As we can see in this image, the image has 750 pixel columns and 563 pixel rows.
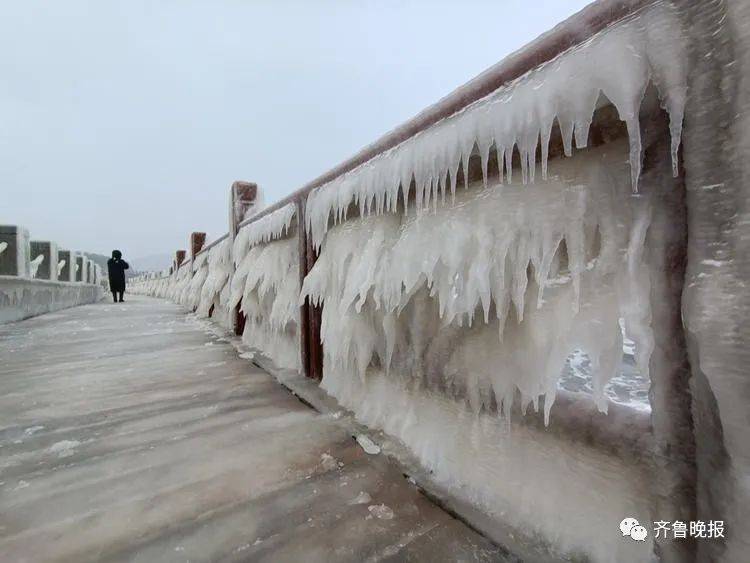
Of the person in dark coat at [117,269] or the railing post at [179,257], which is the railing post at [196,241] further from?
the person in dark coat at [117,269]

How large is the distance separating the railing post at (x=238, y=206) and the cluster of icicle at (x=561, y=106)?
3434 millimetres

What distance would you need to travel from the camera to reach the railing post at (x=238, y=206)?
424cm

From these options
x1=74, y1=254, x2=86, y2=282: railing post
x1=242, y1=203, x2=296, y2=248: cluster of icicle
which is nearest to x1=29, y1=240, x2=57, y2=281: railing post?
x1=74, y1=254, x2=86, y2=282: railing post

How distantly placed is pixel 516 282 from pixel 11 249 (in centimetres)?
801

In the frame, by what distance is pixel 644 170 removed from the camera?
760 mm

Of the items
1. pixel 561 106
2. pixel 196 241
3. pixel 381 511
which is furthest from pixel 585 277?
pixel 196 241

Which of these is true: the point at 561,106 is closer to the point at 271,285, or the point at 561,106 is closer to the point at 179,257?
the point at 271,285

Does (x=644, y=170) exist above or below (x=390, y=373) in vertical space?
above

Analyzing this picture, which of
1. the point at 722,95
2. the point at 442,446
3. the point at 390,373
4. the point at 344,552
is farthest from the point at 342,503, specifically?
the point at 722,95

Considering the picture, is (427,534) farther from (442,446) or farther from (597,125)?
(597,125)

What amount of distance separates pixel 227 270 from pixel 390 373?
381 cm

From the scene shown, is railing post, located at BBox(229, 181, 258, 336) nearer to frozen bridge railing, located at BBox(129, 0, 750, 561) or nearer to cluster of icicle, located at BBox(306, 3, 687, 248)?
frozen bridge railing, located at BBox(129, 0, 750, 561)

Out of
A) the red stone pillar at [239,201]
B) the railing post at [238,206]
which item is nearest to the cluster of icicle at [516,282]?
the railing post at [238,206]

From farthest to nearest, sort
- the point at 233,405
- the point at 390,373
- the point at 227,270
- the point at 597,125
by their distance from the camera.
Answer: the point at 227,270, the point at 233,405, the point at 390,373, the point at 597,125
